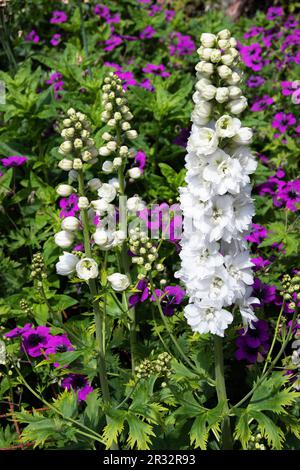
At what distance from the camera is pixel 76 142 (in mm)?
2693

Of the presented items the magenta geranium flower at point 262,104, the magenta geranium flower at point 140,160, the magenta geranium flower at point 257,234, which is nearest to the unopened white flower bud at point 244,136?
the magenta geranium flower at point 257,234

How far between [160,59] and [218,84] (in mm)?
4204

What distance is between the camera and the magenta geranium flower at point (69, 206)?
167 inches

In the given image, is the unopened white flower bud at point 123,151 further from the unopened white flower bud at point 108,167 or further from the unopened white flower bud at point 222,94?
the unopened white flower bud at point 222,94

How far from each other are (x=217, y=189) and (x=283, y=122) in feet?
11.0

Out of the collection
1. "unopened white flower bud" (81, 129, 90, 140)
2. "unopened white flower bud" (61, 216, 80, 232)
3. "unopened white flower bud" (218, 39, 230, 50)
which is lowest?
"unopened white flower bud" (61, 216, 80, 232)

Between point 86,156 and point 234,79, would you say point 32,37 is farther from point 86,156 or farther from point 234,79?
point 234,79

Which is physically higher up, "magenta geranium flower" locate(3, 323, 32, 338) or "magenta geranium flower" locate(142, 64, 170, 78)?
"magenta geranium flower" locate(142, 64, 170, 78)

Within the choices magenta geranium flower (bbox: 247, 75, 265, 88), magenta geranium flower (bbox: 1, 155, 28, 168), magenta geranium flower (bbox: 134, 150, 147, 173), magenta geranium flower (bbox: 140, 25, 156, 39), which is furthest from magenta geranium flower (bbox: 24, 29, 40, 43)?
magenta geranium flower (bbox: 134, 150, 147, 173)

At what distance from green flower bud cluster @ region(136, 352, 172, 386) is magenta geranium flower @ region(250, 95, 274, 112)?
12.4 feet

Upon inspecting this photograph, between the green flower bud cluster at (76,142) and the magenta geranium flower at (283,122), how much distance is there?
319cm

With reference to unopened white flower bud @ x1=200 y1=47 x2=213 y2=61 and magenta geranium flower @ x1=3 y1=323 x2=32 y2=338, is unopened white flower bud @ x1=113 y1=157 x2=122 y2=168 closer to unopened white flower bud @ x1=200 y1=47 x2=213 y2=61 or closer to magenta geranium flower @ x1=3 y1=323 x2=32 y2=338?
unopened white flower bud @ x1=200 y1=47 x2=213 y2=61

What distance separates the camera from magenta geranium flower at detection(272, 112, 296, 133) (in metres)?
5.47

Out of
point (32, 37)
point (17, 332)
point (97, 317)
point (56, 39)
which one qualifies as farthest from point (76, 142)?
point (32, 37)
